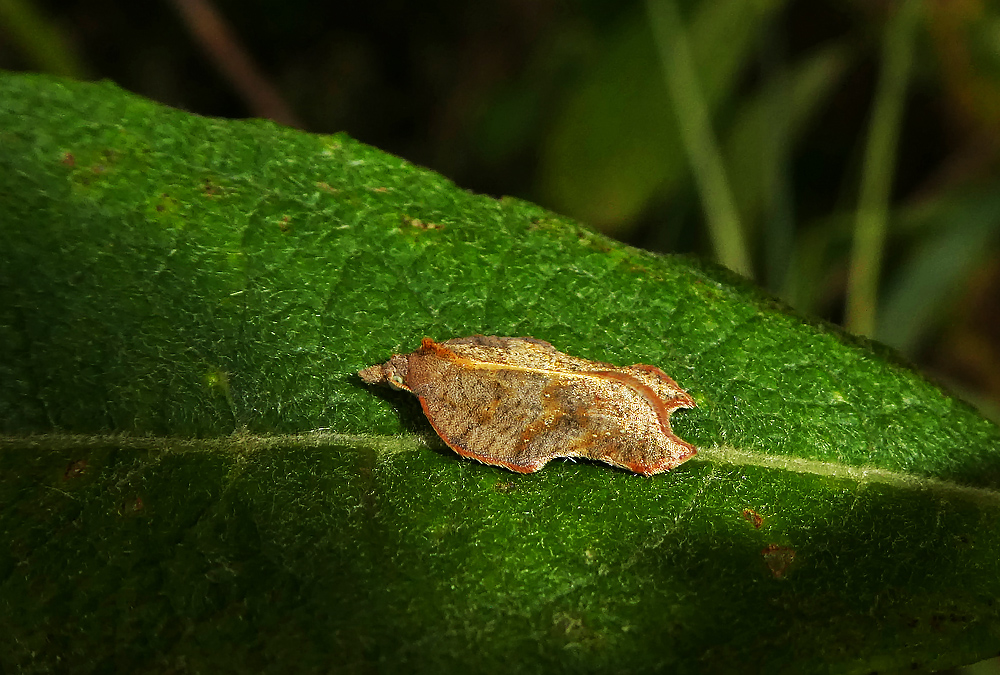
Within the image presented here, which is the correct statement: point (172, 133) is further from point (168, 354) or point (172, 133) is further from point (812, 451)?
point (812, 451)

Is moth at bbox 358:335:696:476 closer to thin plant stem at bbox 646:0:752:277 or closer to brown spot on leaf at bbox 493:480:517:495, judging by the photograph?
brown spot on leaf at bbox 493:480:517:495

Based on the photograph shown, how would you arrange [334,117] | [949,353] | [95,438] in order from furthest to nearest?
[334,117]
[949,353]
[95,438]

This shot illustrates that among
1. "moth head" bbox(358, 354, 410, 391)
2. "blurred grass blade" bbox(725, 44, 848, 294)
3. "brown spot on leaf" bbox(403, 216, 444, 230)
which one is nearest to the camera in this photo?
"moth head" bbox(358, 354, 410, 391)

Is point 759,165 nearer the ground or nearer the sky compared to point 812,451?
nearer the sky

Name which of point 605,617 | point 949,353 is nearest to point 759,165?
point 949,353

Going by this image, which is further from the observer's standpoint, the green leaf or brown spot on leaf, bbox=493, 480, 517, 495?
brown spot on leaf, bbox=493, 480, 517, 495

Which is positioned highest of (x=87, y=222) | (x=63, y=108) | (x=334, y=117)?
(x=63, y=108)

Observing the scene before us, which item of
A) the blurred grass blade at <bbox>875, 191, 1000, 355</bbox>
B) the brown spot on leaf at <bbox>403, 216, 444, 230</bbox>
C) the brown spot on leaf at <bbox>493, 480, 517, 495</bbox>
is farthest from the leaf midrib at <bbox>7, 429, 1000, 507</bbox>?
the blurred grass blade at <bbox>875, 191, 1000, 355</bbox>

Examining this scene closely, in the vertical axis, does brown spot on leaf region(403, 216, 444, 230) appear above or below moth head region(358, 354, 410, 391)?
above
